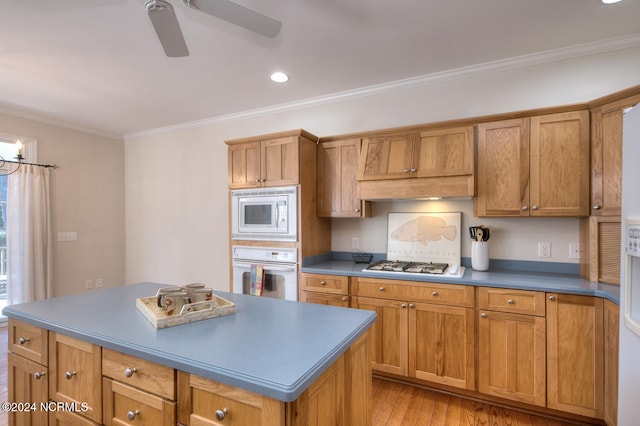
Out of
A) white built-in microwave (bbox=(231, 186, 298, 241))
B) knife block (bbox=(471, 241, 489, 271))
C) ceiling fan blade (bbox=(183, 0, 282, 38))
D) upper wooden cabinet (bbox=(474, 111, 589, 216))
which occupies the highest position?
ceiling fan blade (bbox=(183, 0, 282, 38))

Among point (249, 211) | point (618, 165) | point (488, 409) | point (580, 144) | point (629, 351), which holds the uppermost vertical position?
point (580, 144)

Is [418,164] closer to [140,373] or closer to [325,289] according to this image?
[325,289]

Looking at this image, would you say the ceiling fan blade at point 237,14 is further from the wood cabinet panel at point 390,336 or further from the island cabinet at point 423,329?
the wood cabinet panel at point 390,336

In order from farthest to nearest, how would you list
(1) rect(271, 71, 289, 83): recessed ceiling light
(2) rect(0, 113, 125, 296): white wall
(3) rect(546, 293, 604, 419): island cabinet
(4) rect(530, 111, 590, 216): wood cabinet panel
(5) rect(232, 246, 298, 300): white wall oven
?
(2) rect(0, 113, 125, 296): white wall → (5) rect(232, 246, 298, 300): white wall oven → (1) rect(271, 71, 289, 83): recessed ceiling light → (4) rect(530, 111, 590, 216): wood cabinet panel → (3) rect(546, 293, 604, 419): island cabinet

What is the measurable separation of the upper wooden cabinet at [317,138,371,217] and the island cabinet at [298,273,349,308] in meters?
0.64

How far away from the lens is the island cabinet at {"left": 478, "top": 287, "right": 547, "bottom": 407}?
213 cm

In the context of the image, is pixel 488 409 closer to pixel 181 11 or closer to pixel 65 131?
pixel 181 11

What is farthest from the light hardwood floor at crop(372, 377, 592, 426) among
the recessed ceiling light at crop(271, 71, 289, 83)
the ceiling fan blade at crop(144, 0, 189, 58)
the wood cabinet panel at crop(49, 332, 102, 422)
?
the recessed ceiling light at crop(271, 71, 289, 83)

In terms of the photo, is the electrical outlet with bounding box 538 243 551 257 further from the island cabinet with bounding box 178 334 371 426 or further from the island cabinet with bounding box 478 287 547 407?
the island cabinet with bounding box 178 334 371 426

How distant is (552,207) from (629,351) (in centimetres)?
123

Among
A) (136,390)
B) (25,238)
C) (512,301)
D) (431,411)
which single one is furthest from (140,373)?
(25,238)

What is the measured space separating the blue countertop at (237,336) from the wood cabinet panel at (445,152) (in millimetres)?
1578

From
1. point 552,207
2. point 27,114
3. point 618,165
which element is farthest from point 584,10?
point 27,114

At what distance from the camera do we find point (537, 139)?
2.38 meters
